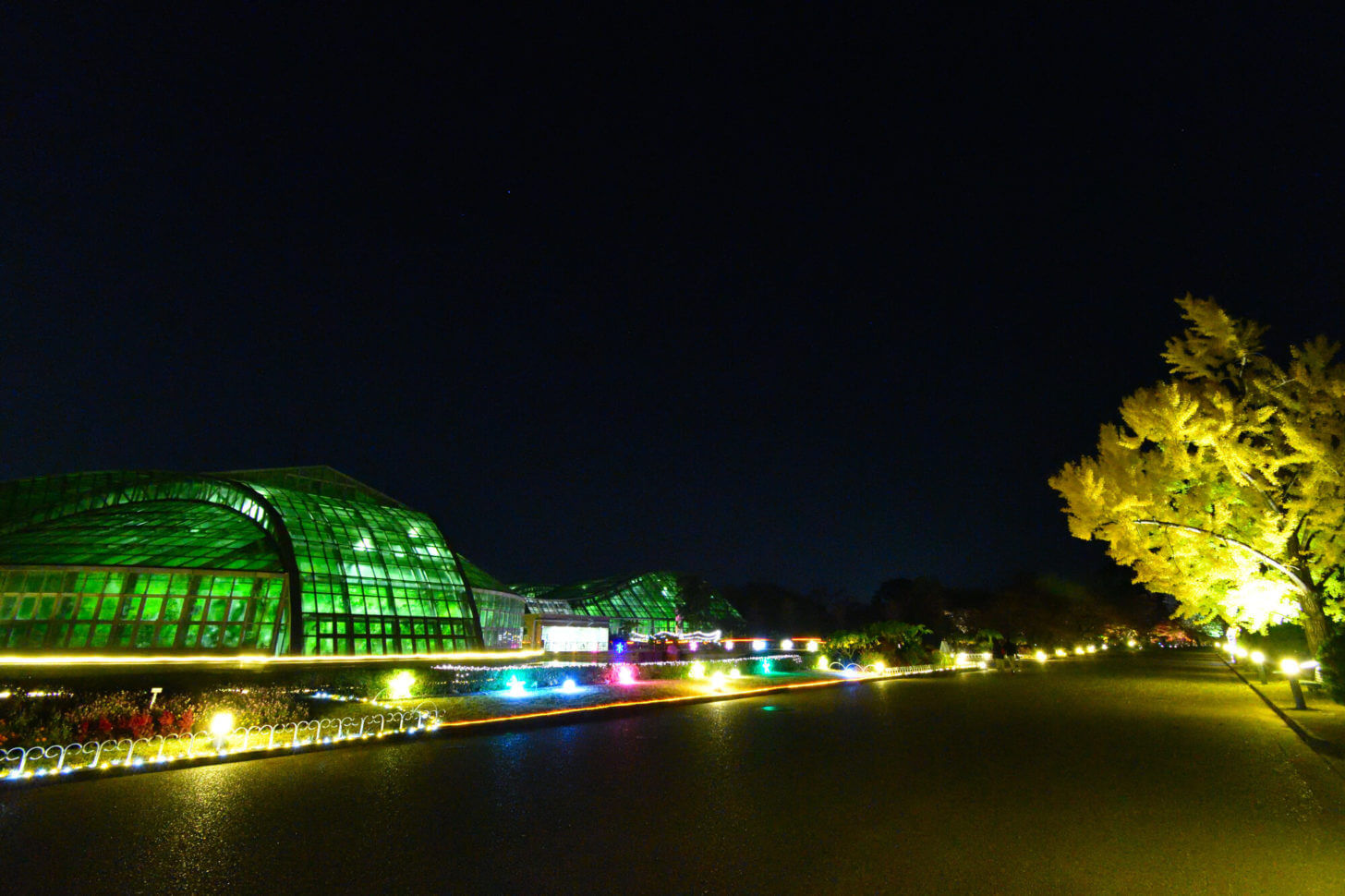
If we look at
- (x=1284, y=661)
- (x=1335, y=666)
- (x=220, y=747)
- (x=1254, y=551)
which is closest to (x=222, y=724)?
(x=220, y=747)

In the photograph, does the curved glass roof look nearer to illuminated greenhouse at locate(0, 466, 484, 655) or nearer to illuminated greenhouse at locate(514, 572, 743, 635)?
illuminated greenhouse at locate(0, 466, 484, 655)

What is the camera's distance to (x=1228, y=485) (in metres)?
20.0

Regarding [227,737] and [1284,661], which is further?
[1284,661]

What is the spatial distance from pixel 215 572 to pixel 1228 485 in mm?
30374

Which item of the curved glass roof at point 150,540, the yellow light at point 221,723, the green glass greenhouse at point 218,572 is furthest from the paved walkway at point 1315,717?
the curved glass roof at point 150,540

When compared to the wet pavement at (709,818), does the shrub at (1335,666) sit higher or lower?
higher

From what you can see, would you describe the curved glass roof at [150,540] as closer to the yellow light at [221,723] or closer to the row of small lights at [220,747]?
the yellow light at [221,723]

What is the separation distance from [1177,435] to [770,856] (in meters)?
18.3

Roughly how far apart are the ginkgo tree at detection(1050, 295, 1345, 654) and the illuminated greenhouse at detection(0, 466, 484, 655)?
935 inches

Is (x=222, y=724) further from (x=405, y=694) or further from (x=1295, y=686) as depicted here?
(x=1295, y=686)

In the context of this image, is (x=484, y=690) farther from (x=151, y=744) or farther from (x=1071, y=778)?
(x=1071, y=778)

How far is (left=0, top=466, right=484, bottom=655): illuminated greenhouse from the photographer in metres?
23.5

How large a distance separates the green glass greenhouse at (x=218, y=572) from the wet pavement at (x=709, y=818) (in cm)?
1608

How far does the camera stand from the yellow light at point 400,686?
18703 mm
